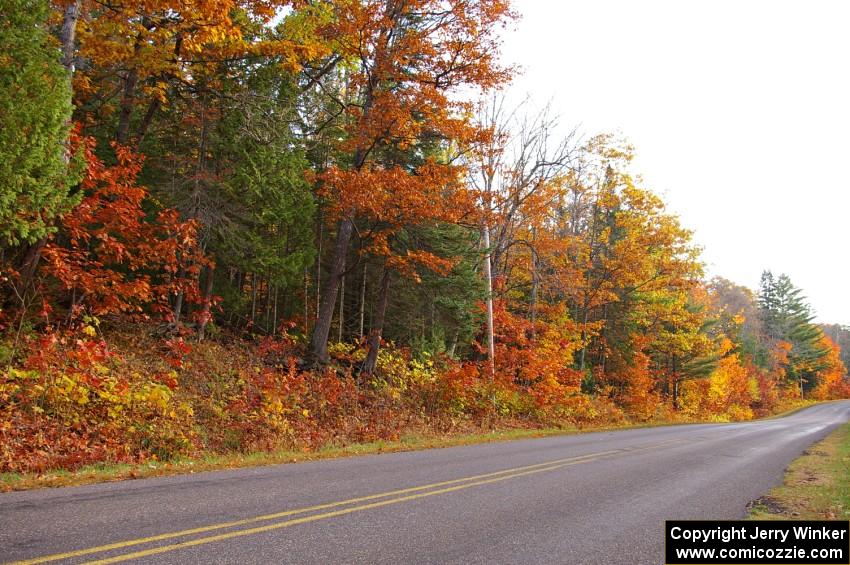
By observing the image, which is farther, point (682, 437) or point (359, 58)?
point (682, 437)

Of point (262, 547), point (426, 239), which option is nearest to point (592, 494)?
point (262, 547)

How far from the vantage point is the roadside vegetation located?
262 inches

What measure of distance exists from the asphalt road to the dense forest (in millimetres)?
Answer: 3020

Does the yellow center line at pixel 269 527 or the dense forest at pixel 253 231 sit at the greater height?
the dense forest at pixel 253 231

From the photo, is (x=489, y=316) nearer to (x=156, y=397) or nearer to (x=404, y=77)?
(x=404, y=77)

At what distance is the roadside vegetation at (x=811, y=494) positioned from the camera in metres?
6.66

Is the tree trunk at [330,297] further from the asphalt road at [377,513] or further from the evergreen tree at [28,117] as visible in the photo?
the evergreen tree at [28,117]

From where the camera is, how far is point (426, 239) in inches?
690

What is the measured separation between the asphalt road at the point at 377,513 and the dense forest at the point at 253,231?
3.02 meters

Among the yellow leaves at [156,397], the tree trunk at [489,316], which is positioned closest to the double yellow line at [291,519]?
the yellow leaves at [156,397]

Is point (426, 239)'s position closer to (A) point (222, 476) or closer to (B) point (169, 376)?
(B) point (169, 376)

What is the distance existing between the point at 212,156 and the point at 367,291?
9168 millimetres

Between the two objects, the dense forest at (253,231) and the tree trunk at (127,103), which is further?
the tree trunk at (127,103)

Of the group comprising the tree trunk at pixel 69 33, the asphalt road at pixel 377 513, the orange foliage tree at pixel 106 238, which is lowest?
the asphalt road at pixel 377 513
